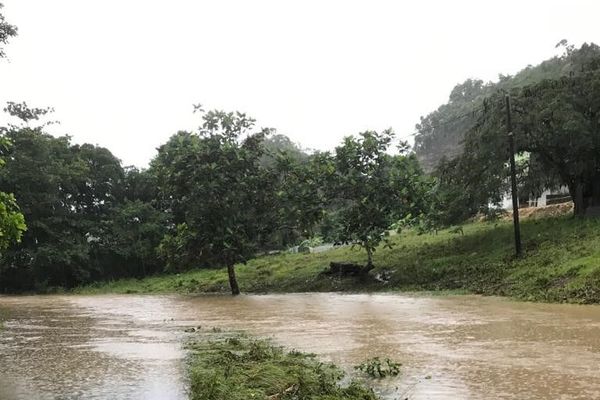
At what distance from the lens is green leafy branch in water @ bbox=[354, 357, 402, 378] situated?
769cm

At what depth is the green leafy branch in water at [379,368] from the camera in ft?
25.2

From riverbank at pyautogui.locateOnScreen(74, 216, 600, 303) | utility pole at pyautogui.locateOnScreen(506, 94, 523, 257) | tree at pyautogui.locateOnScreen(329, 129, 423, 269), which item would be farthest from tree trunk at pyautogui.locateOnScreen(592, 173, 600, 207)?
tree at pyautogui.locateOnScreen(329, 129, 423, 269)

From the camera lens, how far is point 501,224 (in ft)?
96.4

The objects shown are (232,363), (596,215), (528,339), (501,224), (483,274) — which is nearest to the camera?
(232,363)

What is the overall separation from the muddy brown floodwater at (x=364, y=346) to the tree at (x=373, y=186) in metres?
7.10

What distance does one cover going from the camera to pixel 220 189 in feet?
83.5

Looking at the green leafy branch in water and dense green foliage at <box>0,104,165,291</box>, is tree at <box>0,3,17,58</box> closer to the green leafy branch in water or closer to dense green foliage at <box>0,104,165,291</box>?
the green leafy branch in water

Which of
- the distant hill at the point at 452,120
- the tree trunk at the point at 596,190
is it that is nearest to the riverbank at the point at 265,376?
the tree trunk at the point at 596,190

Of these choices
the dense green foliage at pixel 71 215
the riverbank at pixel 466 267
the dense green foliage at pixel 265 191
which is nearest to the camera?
the riverbank at pixel 466 267

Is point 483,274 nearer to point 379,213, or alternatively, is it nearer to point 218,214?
point 379,213

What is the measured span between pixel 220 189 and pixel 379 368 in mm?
18395

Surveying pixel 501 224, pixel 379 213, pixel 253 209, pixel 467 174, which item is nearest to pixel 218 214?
pixel 253 209

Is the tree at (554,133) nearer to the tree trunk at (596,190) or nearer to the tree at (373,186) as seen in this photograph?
the tree trunk at (596,190)

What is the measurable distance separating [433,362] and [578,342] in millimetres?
3041
